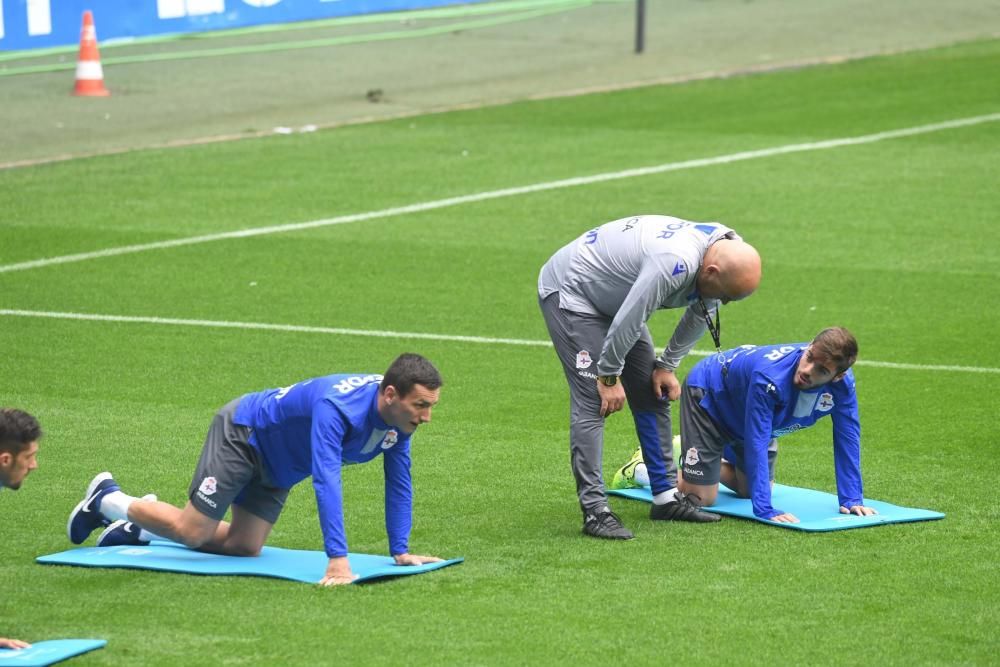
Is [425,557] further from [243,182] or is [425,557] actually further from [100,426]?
[243,182]

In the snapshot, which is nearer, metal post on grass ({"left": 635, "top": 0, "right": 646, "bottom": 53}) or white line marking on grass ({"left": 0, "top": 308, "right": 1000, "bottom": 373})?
white line marking on grass ({"left": 0, "top": 308, "right": 1000, "bottom": 373})

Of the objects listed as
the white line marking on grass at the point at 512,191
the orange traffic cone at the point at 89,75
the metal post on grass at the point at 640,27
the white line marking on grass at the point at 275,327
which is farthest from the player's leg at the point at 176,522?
the metal post on grass at the point at 640,27

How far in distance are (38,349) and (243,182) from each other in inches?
268

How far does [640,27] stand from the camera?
27656 mm

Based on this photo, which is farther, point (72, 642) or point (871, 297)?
point (871, 297)

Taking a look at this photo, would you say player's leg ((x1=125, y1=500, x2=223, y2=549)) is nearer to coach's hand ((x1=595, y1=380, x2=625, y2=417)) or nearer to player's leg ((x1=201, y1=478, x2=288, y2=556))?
player's leg ((x1=201, y1=478, x2=288, y2=556))

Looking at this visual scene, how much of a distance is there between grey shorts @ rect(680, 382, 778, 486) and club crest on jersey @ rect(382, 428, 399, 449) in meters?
2.13

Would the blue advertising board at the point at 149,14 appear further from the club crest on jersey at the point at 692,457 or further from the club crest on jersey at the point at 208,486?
the club crest on jersey at the point at 208,486

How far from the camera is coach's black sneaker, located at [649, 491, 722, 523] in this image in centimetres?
987

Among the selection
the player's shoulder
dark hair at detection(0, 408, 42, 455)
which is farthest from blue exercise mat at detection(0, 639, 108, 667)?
the player's shoulder

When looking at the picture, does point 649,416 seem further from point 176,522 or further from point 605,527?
point 176,522

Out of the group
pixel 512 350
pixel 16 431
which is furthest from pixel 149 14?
pixel 16 431

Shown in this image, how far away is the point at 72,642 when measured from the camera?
7.56 metres

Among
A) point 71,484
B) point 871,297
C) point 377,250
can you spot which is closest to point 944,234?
point 871,297
